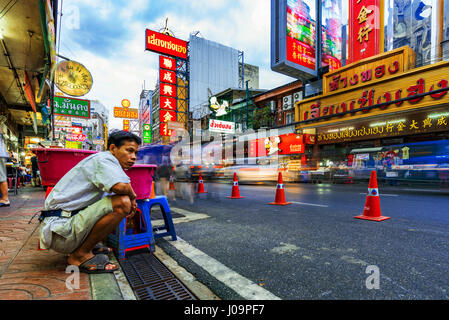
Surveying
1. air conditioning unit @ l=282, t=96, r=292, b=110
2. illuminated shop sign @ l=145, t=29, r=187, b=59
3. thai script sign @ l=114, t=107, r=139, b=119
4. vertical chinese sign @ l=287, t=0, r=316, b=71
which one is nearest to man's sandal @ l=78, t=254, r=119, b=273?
vertical chinese sign @ l=287, t=0, r=316, b=71

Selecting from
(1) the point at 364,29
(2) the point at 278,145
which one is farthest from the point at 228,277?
(2) the point at 278,145

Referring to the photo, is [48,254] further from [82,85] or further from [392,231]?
[82,85]

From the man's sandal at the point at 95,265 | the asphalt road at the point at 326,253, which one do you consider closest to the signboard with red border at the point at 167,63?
the asphalt road at the point at 326,253

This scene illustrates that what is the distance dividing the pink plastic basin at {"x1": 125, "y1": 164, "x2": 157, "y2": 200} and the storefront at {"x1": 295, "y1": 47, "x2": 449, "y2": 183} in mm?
9186

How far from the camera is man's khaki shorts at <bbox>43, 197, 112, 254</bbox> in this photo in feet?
6.79

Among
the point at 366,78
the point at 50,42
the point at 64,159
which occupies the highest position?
the point at 366,78

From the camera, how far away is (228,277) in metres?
2.15

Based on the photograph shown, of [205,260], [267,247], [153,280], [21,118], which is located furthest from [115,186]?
[21,118]

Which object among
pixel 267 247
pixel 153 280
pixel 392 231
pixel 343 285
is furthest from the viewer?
pixel 392 231

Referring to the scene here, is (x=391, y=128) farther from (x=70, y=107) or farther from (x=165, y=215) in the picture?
(x=70, y=107)

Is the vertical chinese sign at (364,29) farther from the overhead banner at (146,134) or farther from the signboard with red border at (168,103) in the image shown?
the overhead banner at (146,134)

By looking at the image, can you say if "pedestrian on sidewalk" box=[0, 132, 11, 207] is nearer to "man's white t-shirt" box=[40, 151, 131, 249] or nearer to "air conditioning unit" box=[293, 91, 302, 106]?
"man's white t-shirt" box=[40, 151, 131, 249]
